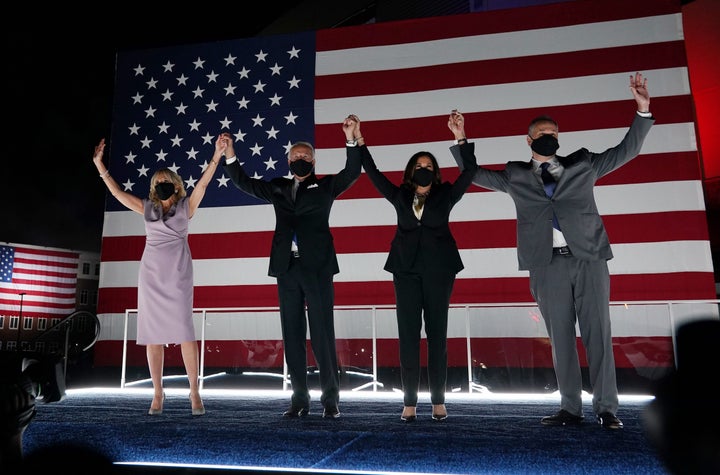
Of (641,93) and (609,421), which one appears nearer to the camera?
(609,421)

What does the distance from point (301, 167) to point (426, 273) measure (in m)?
0.71

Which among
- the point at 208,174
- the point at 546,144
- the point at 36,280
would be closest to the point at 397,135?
the point at 208,174

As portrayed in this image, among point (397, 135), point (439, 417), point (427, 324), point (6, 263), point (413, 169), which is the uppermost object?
point (6, 263)

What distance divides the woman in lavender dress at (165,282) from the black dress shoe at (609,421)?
163cm

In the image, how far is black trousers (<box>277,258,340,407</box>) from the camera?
2.46 m

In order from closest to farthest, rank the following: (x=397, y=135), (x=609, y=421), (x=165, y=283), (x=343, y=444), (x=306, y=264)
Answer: (x=343, y=444) → (x=609, y=421) → (x=306, y=264) → (x=165, y=283) → (x=397, y=135)

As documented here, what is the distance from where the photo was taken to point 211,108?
5.54 meters

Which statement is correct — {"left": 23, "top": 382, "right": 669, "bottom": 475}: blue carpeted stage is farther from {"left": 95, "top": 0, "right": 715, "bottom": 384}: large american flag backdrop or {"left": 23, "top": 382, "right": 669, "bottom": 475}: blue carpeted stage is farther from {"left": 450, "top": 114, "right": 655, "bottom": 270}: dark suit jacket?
{"left": 95, "top": 0, "right": 715, "bottom": 384}: large american flag backdrop

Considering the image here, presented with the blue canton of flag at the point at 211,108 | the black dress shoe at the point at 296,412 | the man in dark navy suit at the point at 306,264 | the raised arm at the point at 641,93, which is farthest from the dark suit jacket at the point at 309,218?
the blue canton of flag at the point at 211,108

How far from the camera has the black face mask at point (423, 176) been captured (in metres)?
2.40

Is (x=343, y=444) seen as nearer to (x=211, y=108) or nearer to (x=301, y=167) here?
(x=301, y=167)

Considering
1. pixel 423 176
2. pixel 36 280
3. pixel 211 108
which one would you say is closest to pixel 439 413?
pixel 423 176

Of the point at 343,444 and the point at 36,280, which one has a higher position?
the point at 36,280

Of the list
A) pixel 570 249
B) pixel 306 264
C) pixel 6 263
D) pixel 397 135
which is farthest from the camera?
pixel 6 263
